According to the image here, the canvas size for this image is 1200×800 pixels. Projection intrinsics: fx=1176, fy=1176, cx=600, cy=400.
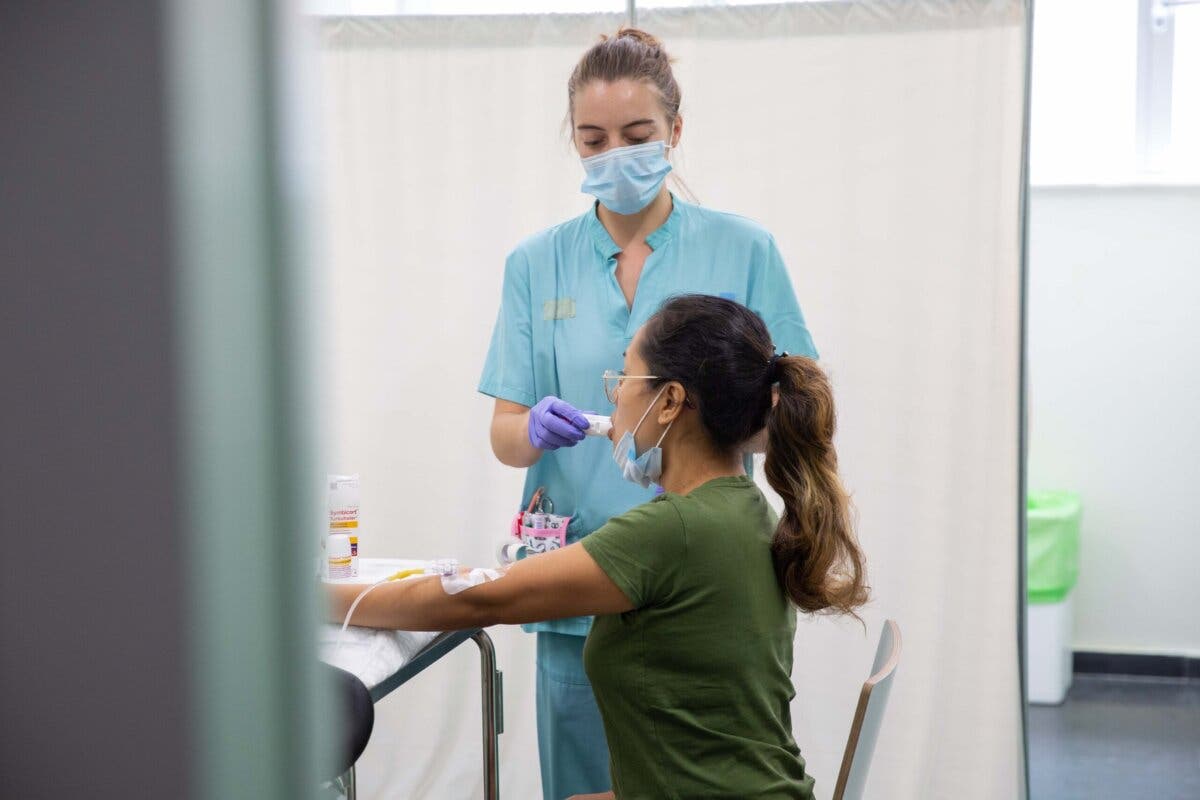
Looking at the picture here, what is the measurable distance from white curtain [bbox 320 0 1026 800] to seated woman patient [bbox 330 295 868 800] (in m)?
1.03

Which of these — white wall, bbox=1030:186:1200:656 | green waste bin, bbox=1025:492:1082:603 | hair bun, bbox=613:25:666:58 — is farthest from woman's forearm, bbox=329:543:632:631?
white wall, bbox=1030:186:1200:656

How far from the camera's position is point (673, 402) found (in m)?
1.34

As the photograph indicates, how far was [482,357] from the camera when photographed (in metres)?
2.53

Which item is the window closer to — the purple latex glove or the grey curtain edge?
the grey curtain edge

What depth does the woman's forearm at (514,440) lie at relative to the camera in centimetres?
167

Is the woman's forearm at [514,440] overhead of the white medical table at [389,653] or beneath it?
overhead

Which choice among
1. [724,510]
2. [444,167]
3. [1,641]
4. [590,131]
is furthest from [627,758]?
[444,167]

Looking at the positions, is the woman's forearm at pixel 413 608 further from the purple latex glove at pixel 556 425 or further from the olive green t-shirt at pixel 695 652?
the purple latex glove at pixel 556 425

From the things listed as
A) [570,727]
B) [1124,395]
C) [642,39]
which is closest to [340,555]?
[570,727]

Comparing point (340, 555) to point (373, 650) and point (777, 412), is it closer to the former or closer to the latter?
point (373, 650)

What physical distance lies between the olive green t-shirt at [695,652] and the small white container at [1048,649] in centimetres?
223

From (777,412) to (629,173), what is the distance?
56 centimetres

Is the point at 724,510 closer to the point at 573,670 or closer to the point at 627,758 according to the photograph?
the point at 627,758

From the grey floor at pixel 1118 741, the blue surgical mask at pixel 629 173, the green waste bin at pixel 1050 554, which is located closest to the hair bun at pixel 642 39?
the blue surgical mask at pixel 629 173
